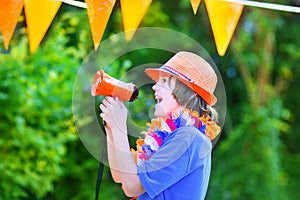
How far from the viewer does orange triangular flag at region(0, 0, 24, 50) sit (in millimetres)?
1922

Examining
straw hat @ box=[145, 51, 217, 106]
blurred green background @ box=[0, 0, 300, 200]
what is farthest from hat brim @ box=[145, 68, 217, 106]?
blurred green background @ box=[0, 0, 300, 200]

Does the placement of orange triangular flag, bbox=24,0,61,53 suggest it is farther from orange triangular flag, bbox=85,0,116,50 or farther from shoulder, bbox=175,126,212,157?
shoulder, bbox=175,126,212,157

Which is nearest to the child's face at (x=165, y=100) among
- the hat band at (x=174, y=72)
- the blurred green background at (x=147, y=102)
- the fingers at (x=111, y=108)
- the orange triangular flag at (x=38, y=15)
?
the hat band at (x=174, y=72)

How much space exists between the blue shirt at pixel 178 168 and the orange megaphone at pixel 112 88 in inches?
6.2

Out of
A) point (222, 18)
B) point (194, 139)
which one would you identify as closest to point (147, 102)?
point (222, 18)

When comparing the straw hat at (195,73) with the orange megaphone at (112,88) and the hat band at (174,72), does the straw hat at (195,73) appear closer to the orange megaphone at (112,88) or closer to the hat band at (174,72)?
the hat band at (174,72)

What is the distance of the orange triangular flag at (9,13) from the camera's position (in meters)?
1.92

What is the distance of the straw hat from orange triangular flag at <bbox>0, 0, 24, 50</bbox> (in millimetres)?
414

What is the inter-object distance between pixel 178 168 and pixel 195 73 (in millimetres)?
272

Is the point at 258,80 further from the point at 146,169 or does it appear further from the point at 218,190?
the point at 146,169

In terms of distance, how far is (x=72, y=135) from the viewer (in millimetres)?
3961

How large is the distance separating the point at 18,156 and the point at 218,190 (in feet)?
6.74

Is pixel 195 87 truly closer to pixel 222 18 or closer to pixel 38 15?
pixel 222 18

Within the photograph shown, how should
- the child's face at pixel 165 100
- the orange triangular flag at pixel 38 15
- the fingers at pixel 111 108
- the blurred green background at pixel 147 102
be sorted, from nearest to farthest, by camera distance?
the fingers at pixel 111 108, the child's face at pixel 165 100, the orange triangular flag at pixel 38 15, the blurred green background at pixel 147 102
